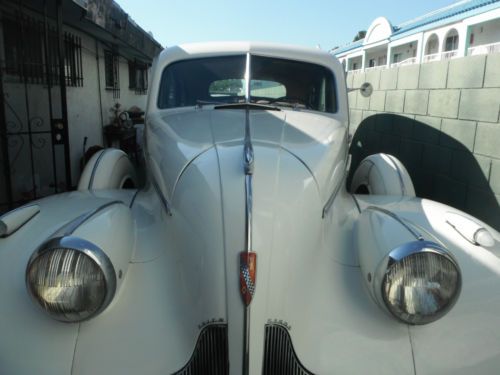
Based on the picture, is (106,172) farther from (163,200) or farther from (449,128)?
(449,128)

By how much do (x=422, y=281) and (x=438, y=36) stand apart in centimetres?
2242

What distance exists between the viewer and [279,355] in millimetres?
1543

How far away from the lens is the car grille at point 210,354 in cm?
152

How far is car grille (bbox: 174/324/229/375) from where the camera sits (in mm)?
1519

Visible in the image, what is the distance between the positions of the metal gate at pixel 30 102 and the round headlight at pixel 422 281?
13.2ft

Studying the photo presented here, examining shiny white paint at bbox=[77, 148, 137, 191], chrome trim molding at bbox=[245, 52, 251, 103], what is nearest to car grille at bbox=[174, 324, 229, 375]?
shiny white paint at bbox=[77, 148, 137, 191]

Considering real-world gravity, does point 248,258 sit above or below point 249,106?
below

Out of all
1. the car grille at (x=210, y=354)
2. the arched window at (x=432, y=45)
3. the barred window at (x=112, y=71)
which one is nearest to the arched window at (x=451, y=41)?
the arched window at (x=432, y=45)

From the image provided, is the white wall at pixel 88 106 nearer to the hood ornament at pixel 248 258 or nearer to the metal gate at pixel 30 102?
the metal gate at pixel 30 102

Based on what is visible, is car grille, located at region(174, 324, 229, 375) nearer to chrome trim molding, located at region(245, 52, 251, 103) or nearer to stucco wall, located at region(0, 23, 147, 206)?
chrome trim molding, located at region(245, 52, 251, 103)

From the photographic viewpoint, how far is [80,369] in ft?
4.84

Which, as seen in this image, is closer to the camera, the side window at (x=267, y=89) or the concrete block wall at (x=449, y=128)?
the side window at (x=267, y=89)

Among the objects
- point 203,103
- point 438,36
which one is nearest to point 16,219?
point 203,103

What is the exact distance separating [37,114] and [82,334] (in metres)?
5.10
